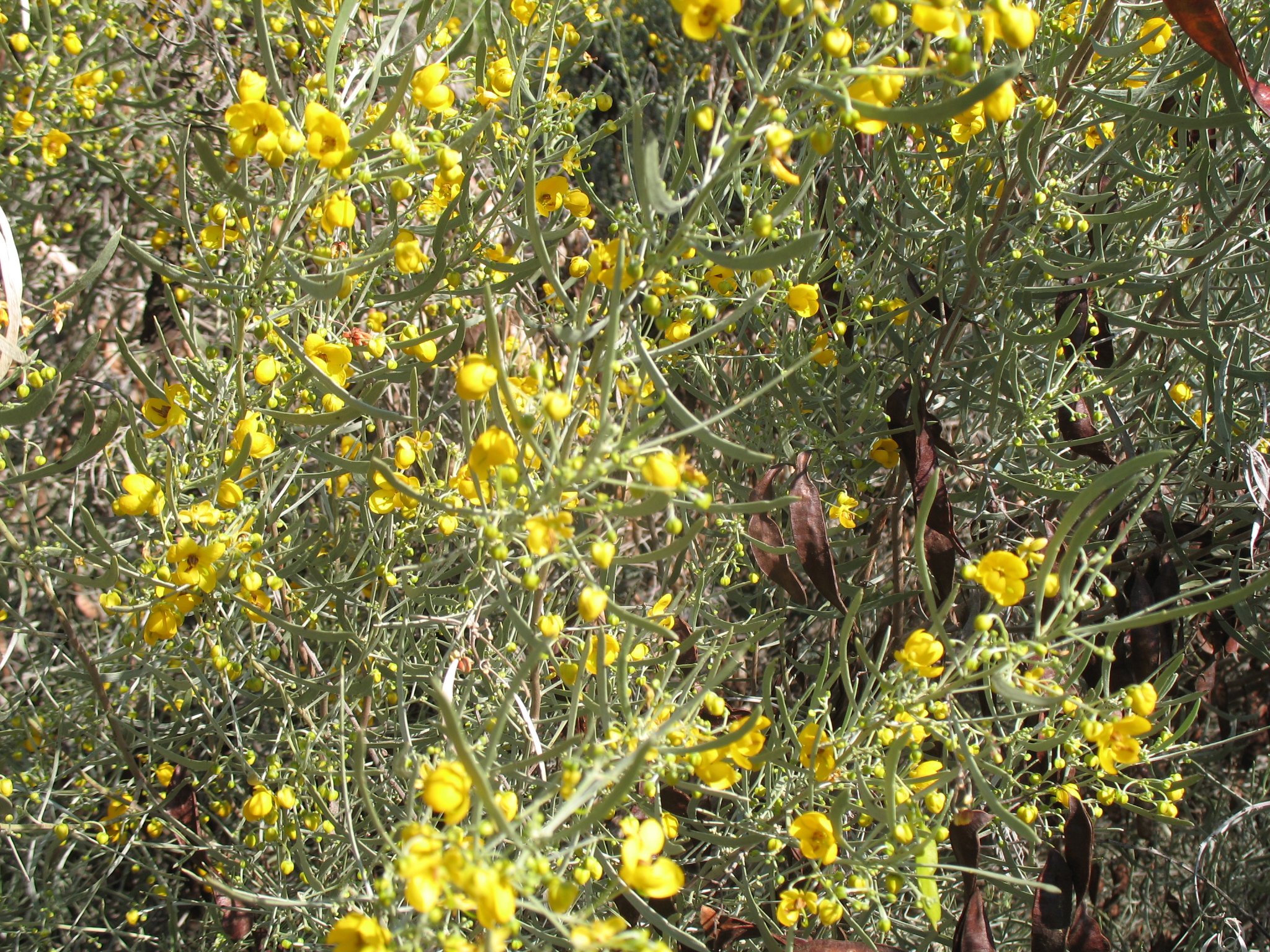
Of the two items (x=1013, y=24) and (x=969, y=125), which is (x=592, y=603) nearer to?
(x=1013, y=24)

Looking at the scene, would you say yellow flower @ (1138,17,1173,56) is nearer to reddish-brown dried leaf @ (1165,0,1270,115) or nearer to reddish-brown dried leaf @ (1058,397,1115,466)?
reddish-brown dried leaf @ (1165,0,1270,115)

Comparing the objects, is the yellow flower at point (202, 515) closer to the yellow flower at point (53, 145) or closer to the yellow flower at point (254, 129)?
the yellow flower at point (254, 129)

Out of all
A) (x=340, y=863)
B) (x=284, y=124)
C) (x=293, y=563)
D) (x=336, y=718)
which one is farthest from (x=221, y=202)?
(x=340, y=863)

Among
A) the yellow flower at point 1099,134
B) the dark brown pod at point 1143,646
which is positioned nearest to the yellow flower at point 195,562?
the dark brown pod at point 1143,646

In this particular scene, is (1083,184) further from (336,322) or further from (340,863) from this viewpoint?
(340,863)

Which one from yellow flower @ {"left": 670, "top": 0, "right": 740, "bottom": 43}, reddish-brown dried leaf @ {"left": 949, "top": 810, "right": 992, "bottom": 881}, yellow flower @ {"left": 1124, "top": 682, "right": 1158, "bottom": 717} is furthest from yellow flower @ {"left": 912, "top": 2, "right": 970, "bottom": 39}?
reddish-brown dried leaf @ {"left": 949, "top": 810, "right": 992, "bottom": 881}

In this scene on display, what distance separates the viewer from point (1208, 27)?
A: 3.90ft

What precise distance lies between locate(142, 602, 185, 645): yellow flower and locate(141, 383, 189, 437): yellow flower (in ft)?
0.95

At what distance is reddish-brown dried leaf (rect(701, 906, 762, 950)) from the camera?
1.48 meters

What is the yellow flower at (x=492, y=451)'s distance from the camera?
103cm

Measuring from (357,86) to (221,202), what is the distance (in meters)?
0.39

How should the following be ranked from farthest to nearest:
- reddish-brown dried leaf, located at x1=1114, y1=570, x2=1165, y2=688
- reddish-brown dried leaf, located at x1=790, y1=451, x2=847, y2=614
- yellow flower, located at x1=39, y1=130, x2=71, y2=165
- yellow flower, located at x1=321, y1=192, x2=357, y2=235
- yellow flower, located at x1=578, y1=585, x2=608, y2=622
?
yellow flower, located at x1=39, y1=130, x2=71, y2=165
reddish-brown dried leaf, located at x1=1114, y1=570, x2=1165, y2=688
reddish-brown dried leaf, located at x1=790, y1=451, x2=847, y2=614
yellow flower, located at x1=321, y1=192, x2=357, y2=235
yellow flower, located at x1=578, y1=585, x2=608, y2=622

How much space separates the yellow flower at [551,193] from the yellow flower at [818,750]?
3.30ft

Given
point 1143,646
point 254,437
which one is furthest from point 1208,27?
point 254,437
